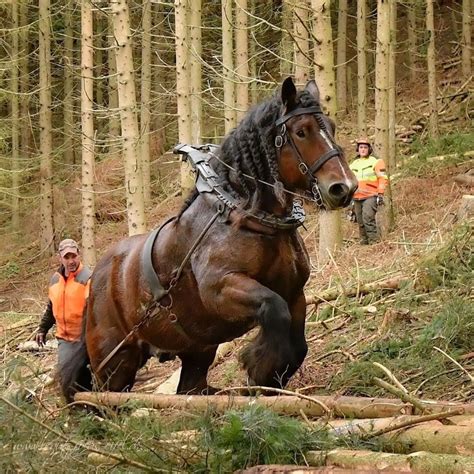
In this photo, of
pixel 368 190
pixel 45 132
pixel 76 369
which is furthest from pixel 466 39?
pixel 76 369

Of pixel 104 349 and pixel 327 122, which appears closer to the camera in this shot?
pixel 327 122

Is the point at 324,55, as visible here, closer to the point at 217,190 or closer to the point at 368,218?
the point at 368,218

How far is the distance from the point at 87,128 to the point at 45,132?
6261 mm

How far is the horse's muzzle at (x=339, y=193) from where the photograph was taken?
5.36 meters

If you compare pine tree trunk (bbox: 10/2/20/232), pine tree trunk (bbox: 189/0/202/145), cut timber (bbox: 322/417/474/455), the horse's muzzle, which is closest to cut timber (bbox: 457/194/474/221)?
the horse's muzzle

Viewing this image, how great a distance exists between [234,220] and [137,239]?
1576mm

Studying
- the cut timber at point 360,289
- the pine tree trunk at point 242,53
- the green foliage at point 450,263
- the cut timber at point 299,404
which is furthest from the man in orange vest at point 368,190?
the cut timber at point 299,404

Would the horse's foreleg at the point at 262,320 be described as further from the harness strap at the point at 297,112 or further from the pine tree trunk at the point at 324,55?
the pine tree trunk at the point at 324,55

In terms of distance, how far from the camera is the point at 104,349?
705 cm

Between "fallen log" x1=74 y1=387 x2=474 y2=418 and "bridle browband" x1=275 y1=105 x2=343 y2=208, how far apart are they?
1.45 m

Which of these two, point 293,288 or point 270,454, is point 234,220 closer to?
point 293,288

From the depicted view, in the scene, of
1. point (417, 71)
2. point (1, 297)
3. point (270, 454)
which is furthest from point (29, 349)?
point (417, 71)

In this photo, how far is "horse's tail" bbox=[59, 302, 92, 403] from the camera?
7.21 meters

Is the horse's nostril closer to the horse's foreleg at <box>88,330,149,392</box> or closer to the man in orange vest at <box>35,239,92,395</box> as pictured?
the horse's foreleg at <box>88,330,149,392</box>
